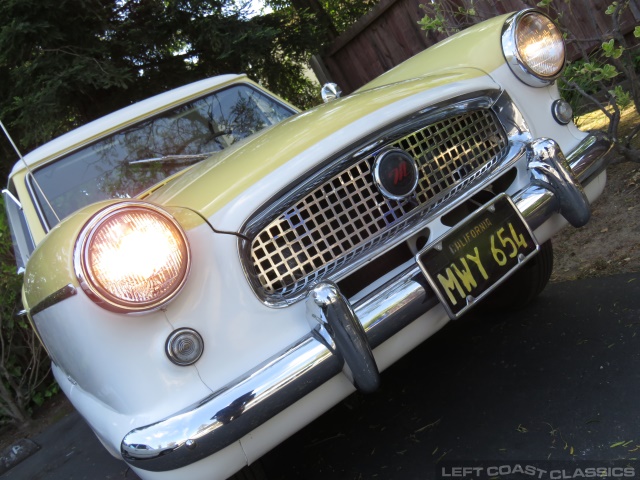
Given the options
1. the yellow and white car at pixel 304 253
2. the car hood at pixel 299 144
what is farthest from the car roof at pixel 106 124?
the car hood at pixel 299 144

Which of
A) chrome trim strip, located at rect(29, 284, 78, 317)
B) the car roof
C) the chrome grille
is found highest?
the car roof

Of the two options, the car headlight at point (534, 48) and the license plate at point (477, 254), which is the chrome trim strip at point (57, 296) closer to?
the license plate at point (477, 254)

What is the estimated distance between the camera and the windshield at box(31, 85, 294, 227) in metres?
2.85

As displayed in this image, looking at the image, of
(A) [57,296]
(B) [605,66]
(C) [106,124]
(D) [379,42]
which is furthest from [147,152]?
(D) [379,42]

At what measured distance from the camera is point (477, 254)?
2029 millimetres

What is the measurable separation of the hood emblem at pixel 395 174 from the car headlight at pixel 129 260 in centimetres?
73

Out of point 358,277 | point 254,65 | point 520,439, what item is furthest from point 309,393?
point 254,65

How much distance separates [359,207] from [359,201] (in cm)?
8

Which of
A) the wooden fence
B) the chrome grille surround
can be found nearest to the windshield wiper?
the chrome grille surround

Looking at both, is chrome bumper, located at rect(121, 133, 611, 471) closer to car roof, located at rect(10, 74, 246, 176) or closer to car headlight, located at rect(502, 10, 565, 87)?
car headlight, located at rect(502, 10, 565, 87)

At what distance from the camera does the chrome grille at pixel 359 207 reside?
76.2 inches

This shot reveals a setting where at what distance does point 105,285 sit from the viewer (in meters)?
1.62

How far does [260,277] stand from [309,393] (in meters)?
0.37

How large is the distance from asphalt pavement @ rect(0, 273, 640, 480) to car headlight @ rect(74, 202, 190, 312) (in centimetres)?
112
